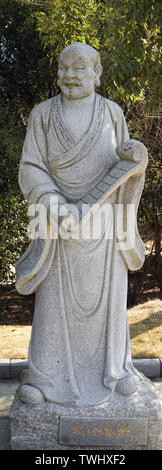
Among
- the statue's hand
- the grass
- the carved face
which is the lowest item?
the grass

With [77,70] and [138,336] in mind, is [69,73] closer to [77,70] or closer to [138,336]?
[77,70]

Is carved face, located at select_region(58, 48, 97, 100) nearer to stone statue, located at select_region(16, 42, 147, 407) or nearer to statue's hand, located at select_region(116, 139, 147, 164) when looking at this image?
stone statue, located at select_region(16, 42, 147, 407)

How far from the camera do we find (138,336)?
20.4ft

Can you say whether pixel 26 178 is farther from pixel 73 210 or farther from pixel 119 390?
pixel 119 390

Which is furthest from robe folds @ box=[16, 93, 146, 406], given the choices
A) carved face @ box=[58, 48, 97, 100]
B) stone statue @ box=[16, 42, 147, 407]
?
carved face @ box=[58, 48, 97, 100]

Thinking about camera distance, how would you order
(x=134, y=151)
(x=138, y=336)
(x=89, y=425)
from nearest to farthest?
1. (x=134, y=151)
2. (x=89, y=425)
3. (x=138, y=336)

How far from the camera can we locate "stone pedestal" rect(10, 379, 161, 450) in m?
3.39

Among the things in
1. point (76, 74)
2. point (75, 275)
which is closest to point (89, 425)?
point (75, 275)

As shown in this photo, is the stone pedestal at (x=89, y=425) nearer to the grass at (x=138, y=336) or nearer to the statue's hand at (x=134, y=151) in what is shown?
the statue's hand at (x=134, y=151)

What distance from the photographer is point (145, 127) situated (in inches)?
325

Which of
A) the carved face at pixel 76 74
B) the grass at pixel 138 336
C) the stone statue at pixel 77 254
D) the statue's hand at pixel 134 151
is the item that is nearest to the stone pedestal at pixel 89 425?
the stone statue at pixel 77 254

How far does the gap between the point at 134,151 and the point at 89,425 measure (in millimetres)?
1730

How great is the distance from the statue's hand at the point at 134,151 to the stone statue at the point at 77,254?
29 mm

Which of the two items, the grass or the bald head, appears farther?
the grass
